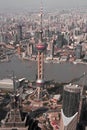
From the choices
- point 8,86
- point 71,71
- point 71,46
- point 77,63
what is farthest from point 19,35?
point 8,86

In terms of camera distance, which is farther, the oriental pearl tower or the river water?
the river water

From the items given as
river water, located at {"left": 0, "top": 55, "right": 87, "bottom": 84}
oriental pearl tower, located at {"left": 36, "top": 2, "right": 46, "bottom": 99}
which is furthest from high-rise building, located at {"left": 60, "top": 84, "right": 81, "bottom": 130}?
river water, located at {"left": 0, "top": 55, "right": 87, "bottom": 84}

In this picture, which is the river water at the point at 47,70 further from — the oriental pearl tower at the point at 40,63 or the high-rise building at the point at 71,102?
the high-rise building at the point at 71,102

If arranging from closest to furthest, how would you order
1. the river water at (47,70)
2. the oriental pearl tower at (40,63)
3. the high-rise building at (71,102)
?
the high-rise building at (71,102) → the oriental pearl tower at (40,63) → the river water at (47,70)

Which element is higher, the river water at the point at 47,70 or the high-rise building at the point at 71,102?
the high-rise building at the point at 71,102

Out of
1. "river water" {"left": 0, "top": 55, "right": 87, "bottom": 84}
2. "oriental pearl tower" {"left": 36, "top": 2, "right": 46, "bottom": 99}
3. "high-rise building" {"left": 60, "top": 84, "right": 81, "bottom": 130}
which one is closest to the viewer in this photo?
"high-rise building" {"left": 60, "top": 84, "right": 81, "bottom": 130}

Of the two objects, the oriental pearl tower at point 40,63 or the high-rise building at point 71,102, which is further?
the oriental pearl tower at point 40,63

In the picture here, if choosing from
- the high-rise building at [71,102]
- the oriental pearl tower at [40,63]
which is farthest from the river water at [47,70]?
the high-rise building at [71,102]

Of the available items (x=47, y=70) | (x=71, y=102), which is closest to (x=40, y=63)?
(x=71, y=102)

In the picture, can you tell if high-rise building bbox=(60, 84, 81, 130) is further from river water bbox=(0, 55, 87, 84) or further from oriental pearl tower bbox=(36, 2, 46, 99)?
river water bbox=(0, 55, 87, 84)
